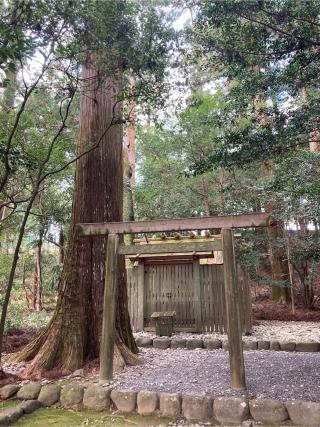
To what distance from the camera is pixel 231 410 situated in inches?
135

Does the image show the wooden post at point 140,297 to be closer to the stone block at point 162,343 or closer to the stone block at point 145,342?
the stone block at point 145,342

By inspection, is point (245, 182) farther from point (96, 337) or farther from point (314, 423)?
point (314, 423)

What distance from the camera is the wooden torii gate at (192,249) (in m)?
4.06

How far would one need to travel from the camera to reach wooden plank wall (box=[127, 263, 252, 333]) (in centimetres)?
819

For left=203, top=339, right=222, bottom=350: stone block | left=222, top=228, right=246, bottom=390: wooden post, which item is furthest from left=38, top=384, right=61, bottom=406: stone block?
left=203, top=339, right=222, bottom=350: stone block

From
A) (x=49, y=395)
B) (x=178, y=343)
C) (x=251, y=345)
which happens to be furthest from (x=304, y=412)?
(x=178, y=343)

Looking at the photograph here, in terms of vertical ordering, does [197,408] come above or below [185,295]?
below

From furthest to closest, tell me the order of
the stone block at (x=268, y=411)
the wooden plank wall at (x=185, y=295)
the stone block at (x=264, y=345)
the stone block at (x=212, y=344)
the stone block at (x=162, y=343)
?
the wooden plank wall at (x=185, y=295)
the stone block at (x=162, y=343)
the stone block at (x=212, y=344)
the stone block at (x=264, y=345)
the stone block at (x=268, y=411)

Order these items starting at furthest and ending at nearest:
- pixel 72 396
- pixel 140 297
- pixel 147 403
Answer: pixel 140 297, pixel 72 396, pixel 147 403

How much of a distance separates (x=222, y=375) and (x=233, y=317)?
0.99m

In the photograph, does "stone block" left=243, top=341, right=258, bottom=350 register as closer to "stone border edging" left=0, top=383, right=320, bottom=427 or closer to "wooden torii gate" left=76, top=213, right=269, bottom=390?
"wooden torii gate" left=76, top=213, right=269, bottom=390

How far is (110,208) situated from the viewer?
228 inches

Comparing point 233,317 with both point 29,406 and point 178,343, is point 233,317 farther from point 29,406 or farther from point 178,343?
point 178,343

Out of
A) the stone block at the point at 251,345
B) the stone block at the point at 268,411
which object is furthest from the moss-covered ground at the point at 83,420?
the stone block at the point at 251,345
